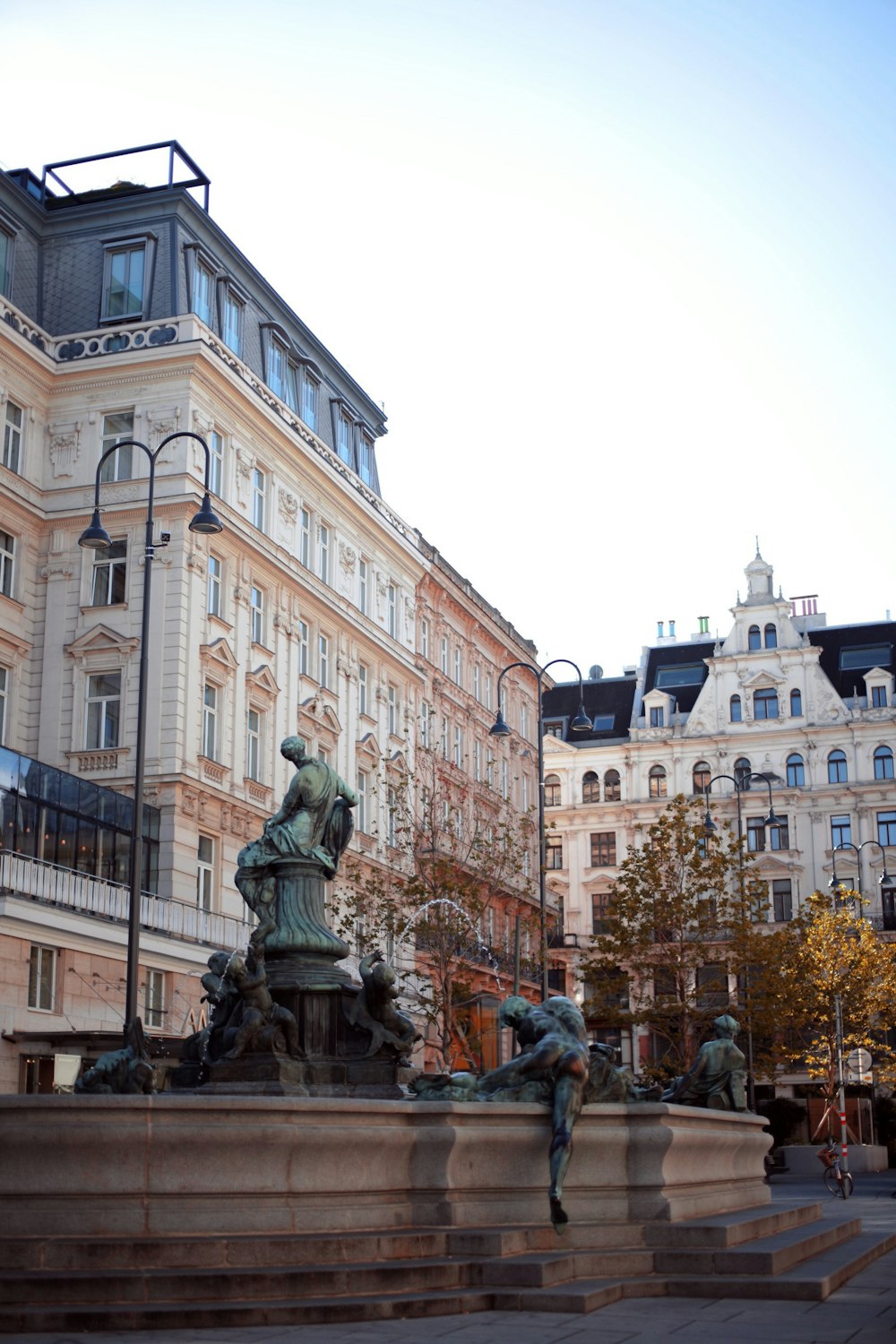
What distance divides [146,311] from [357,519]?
10200mm

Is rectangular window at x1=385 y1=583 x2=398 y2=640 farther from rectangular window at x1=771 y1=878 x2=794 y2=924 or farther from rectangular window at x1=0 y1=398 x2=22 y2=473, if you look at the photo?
→ rectangular window at x1=771 y1=878 x2=794 y2=924

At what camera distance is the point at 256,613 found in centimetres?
4172

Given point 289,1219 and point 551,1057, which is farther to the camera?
point 551,1057

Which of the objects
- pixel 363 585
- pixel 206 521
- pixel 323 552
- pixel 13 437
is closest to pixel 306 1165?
pixel 206 521

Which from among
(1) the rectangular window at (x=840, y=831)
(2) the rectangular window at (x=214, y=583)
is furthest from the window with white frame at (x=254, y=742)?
(1) the rectangular window at (x=840, y=831)

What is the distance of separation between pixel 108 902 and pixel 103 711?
229 inches

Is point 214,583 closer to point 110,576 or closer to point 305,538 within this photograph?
point 110,576

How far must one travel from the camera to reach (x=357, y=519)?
47.9 meters

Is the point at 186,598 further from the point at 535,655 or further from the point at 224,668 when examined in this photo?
the point at 535,655

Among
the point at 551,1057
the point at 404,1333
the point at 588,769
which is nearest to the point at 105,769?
the point at 551,1057

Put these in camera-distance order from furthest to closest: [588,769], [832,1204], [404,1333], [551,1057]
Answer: [588,769] → [832,1204] → [551,1057] → [404,1333]

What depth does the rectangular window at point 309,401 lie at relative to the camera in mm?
46312

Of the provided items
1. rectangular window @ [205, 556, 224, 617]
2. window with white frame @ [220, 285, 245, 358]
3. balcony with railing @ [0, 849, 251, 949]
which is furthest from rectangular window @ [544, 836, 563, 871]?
balcony with railing @ [0, 849, 251, 949]

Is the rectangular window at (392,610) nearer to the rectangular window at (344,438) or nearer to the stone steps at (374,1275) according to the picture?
the rectangular window at (344,438)
